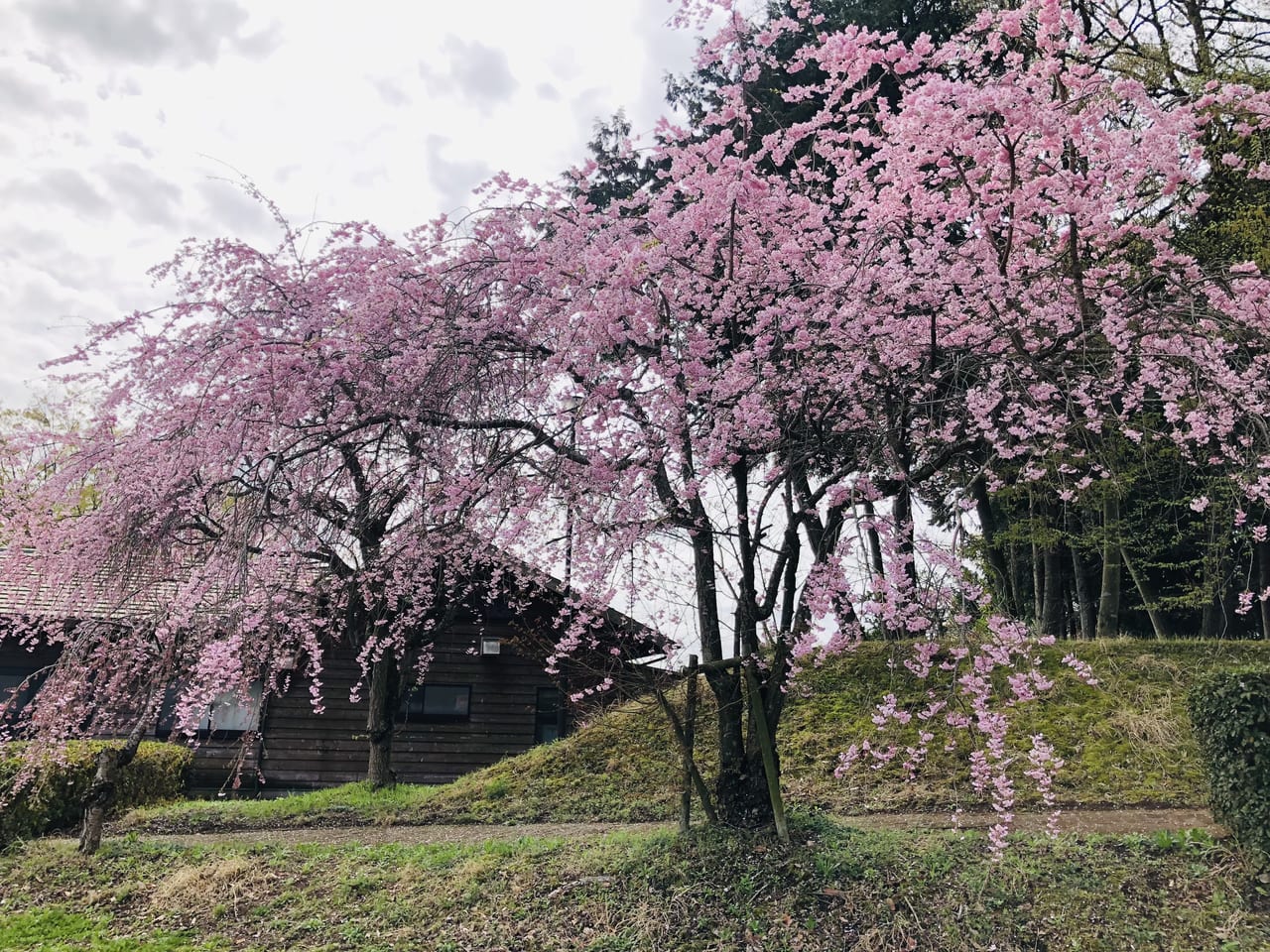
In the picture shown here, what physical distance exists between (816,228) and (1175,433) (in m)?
2.86

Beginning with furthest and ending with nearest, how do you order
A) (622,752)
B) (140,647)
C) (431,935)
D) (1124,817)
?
1. (622,752)
2. (140,647)
3. (1124,817)
4. (431,935)

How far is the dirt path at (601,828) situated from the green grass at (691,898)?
806 mm

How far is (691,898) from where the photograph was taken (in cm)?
536

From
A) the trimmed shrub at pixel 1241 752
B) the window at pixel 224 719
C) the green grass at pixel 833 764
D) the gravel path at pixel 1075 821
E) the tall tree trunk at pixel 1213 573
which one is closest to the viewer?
the trimmed shrub at pixel 1241 752

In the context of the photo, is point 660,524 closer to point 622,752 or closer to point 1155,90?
point 622,752

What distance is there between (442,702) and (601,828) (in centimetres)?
667

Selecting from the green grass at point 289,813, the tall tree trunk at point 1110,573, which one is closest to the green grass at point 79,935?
the green grass at point 289,813

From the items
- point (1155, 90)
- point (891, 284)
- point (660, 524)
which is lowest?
point (660, 524)

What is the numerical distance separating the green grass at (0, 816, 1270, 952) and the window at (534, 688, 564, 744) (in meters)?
7.43

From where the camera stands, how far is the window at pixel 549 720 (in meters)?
14.3

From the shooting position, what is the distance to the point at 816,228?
→ 20.7 feet

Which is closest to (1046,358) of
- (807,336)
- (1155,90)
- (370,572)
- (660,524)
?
(807,336)

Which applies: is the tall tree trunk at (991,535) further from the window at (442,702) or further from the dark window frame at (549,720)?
the window at (442,702)

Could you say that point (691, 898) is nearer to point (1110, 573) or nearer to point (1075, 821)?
point (1075, 821)
